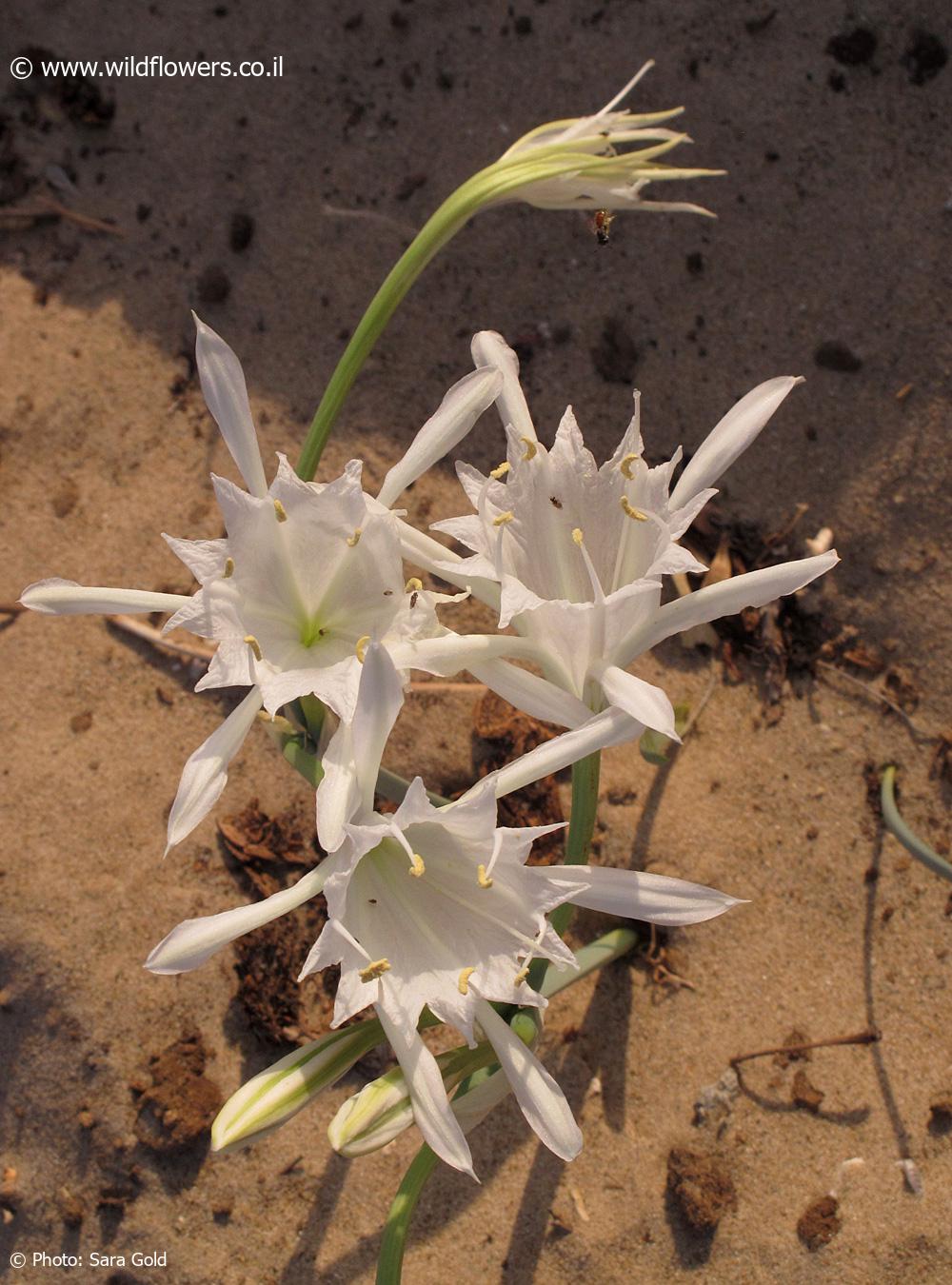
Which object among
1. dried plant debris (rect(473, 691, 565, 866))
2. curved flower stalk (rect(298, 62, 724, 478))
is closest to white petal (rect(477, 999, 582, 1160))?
dried plant debris (rect(473, 691, 565, 866))

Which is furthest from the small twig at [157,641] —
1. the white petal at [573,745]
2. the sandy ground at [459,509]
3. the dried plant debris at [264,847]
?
the white petal at [573,745]

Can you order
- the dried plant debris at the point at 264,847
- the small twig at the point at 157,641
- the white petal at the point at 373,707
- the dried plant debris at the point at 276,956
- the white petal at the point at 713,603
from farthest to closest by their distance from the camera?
1. the small twig at the point at 157,641
2. the dried plant debris at the point at 264,847
3. the dried plant debris at the point at 276,956
4. the white petal at the point at 713,603
5. the white petal at the point at 373,707

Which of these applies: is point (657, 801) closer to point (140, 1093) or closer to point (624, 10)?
point (140, 1093)

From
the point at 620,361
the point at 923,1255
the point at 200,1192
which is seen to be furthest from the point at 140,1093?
the point at 620,361

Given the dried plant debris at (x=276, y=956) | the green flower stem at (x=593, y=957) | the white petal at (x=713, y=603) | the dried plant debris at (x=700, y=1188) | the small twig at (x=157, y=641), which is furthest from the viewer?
the small twig at (x=157, y=641)

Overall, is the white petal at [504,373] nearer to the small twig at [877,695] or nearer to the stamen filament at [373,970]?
the stamen filament at [373,970]
